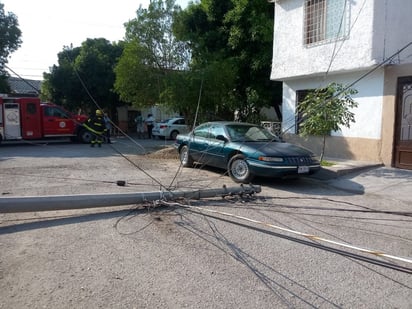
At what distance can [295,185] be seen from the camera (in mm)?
8586

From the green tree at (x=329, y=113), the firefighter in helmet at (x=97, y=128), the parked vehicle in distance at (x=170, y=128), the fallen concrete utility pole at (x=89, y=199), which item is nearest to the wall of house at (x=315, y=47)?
the green tree at (x=329, y=113)

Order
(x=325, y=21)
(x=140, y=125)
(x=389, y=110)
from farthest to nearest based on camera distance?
1. (x=140, y=125)
2. (x=325, y=21)
3. (x=389, y=110)

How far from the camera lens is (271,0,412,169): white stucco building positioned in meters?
10.3

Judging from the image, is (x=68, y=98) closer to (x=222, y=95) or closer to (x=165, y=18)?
(x=165, y=18)

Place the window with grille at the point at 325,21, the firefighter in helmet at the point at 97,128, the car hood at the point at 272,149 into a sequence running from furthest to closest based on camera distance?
the firefighter in helmet at the point at 97,128
the window with grille at the point at 325,21
the car hood at the point at 272,149

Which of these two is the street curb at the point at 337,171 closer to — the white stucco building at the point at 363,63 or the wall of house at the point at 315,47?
the white stucco building at the point at 363,63

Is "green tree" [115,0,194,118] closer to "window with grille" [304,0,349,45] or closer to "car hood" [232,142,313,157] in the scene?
"window with grille" [304,0,349,45]

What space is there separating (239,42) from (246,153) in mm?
8733

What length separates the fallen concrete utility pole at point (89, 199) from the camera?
17.3ft

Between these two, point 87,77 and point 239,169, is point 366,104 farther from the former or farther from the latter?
point 87,77

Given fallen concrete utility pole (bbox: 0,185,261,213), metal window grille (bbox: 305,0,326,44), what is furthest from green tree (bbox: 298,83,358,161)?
fallen concrete utility pole (bbox: 0,185,261,213)

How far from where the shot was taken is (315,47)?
40.2 ft

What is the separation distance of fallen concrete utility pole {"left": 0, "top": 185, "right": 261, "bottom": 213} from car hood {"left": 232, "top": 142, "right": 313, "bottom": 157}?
5.33 feet

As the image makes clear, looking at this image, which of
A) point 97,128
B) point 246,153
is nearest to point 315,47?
point 246,153
